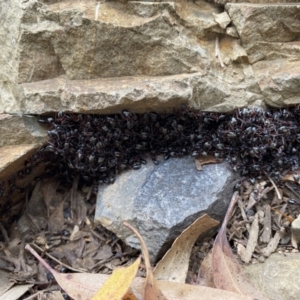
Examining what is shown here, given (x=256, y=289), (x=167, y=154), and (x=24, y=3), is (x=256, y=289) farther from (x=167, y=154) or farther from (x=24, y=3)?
(x=24, y=3)

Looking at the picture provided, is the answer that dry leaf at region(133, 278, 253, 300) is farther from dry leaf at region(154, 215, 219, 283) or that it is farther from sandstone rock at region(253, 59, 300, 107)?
sandstone rock at region(253, 59, 300, 107)

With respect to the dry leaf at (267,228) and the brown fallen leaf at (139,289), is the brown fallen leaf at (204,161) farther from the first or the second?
the brown fallen leaf at (139,289)

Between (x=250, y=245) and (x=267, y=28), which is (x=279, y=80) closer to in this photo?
(x=267, y=28)

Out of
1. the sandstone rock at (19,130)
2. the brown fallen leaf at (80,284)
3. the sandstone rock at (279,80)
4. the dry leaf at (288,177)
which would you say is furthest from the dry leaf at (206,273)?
the sandstone rock at (19,130)

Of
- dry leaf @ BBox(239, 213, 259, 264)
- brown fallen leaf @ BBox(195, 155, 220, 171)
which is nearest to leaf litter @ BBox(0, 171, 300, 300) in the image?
dry leaf @ BBox(239, 213, 259, 264)

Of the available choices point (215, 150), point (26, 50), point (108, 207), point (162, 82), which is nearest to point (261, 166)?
point (215, 150)

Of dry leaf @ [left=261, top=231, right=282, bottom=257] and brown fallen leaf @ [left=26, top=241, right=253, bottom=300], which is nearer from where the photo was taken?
brown fallen leaf @ [left=26, top=241, right=253, bottom=300]
